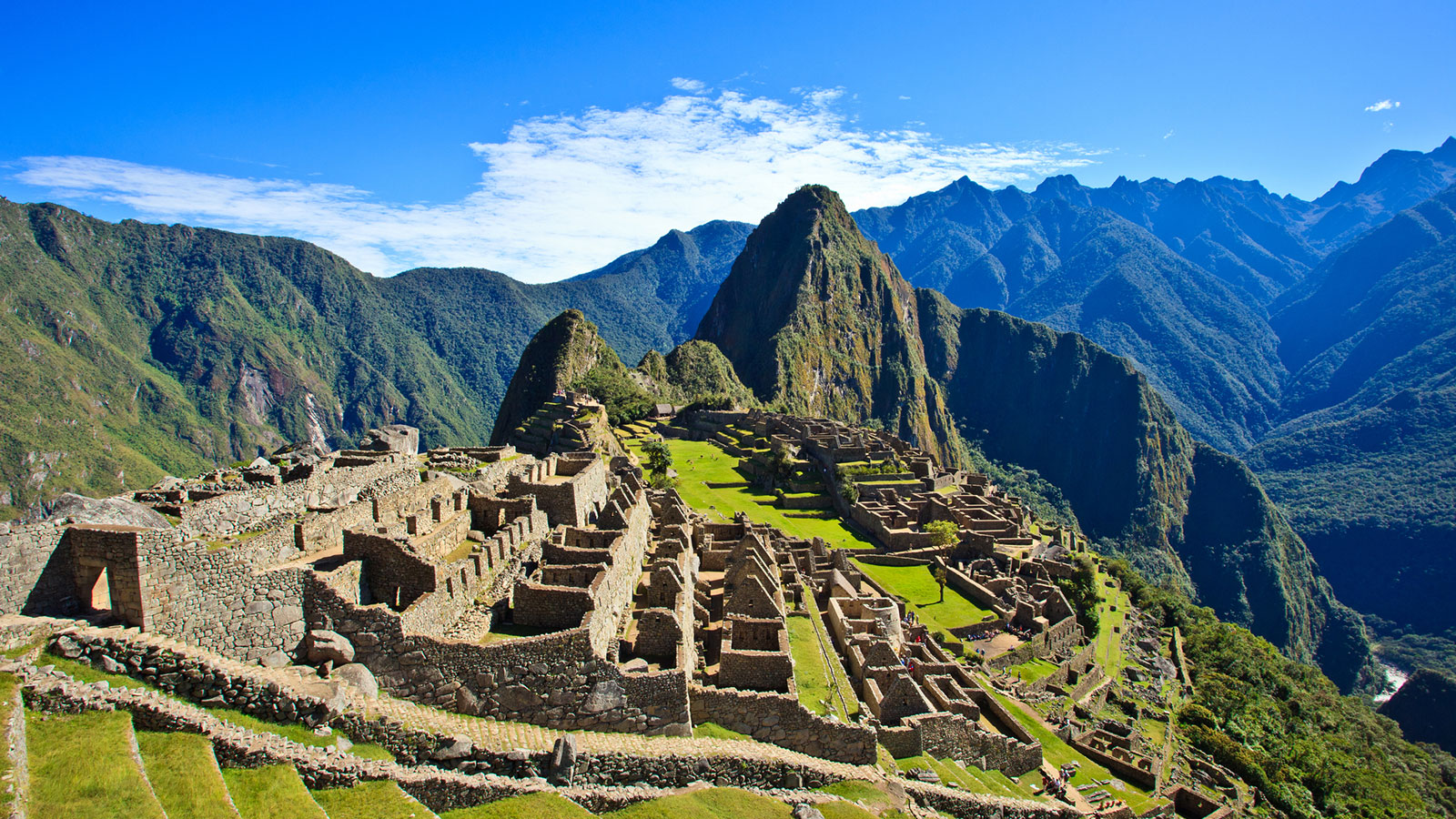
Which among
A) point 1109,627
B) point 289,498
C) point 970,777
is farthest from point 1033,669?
point 289,498

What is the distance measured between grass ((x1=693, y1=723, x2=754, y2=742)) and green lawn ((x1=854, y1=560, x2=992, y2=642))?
23.2 meters

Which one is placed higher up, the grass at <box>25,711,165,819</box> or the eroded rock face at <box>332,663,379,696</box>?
the grass at <box>25,711,165,819</box>

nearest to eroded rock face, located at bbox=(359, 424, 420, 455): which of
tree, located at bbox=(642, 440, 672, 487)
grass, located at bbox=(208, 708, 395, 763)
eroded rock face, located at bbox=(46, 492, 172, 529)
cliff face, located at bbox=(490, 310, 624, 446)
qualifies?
eroded rock face, located at bbox=(46, 492, 172, 529)

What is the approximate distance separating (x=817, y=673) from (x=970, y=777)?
18.4 ft

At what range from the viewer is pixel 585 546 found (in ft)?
66.5

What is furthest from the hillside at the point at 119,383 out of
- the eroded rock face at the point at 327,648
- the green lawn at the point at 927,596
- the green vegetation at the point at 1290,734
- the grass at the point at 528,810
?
the green vegetation at the point at 1290,734

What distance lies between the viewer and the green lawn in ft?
130

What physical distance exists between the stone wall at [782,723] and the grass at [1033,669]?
22067 millimetres

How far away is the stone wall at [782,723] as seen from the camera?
16.6m

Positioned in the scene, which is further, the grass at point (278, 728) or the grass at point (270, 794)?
the grass at point (278, 728)

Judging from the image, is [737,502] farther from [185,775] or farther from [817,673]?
[185,775]

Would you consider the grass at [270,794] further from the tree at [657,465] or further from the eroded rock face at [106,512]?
the tree at [657,465]

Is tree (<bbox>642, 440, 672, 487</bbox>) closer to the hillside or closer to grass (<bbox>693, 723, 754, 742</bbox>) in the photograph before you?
grass (<bbox>693, 723, 754, 742</bbox>)

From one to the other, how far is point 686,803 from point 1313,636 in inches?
7190
